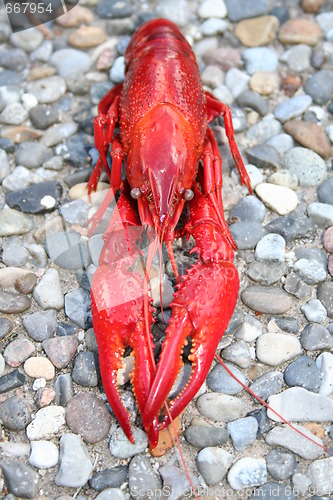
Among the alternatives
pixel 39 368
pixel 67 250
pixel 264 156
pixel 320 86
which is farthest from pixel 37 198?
pixel 320 86

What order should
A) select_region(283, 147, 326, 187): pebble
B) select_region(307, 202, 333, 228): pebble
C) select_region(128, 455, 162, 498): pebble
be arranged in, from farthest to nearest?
1. select_region(283, 147, 326, 187): pebble
2. select_region(307, 202, 333, 228): pebble
3. select_region(128, 455, 162, 498): pebble

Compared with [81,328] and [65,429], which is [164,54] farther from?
[65,429]

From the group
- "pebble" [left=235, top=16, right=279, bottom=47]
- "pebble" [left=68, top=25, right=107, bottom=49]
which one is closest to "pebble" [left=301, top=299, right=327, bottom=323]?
"pebble" [left=235, top=16, right=279, bottom=47]

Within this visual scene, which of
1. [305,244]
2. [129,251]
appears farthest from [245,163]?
[129,251]

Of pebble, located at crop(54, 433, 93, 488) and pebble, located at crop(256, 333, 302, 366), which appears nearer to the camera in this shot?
pebble, located at crop(54, 433, 93, 488)

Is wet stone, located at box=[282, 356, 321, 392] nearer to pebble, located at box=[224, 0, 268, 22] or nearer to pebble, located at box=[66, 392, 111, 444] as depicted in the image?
pebble, located at box=[66, 392, 111, 444]

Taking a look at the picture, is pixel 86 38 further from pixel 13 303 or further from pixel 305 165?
pixel 13 303

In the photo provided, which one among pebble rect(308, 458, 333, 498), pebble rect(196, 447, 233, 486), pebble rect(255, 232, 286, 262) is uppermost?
pebble rect(255, 232, 286, 262)
